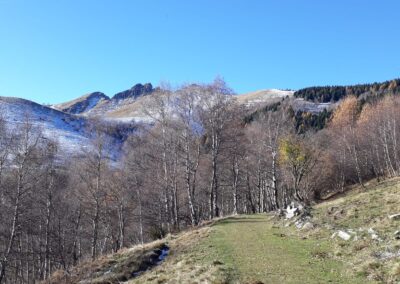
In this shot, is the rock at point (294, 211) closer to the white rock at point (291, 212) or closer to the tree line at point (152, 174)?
the white rock at point (291, 212)

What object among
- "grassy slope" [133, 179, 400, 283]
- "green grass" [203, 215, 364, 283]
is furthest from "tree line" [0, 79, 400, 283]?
"grassy slope" [133, 179, 400, 283]

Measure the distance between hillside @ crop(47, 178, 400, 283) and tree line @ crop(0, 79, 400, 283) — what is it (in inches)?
544

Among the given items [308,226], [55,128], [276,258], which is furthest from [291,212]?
[55,128]

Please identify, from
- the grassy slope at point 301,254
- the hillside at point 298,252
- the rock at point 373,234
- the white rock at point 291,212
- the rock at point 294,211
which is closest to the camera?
the grassy slope at point 301,254

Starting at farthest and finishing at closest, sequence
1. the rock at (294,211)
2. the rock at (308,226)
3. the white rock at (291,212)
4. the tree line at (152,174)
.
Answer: the tree line at (152,174), the white rock at (291,212), the rock at (294,211), the rock at (308,226)

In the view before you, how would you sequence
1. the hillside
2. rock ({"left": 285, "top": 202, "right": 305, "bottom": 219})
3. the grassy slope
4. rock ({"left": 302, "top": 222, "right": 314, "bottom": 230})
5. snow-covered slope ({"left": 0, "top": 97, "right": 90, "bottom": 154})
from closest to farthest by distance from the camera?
the grassy slope → the hillside → rock ({"left": 302, "top": 222, "right": 314, "bottom": 230}) → rock ({"left": 285, "top": 202, "right": 305, "bottom": 219}) → snow-covered slope ({"left": 0, "top": 97, "right": 90, "bottom": 154})

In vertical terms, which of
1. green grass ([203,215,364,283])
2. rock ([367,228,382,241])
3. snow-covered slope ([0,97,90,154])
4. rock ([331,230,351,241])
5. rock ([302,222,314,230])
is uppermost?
snow-covered slope ([0,97,90,154])

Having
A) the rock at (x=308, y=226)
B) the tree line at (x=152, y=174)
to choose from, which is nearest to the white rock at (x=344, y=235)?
the rock at (x=308, y=226)

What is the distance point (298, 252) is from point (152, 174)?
105 feet

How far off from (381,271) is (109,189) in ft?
126

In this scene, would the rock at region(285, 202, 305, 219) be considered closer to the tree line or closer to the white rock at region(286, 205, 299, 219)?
the white rock at region(286, 205, 299, 219)

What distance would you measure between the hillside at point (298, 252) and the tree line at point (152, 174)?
13.8 m

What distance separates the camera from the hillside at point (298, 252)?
Result: 1348 centimetres

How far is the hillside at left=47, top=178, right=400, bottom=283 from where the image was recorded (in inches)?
531
